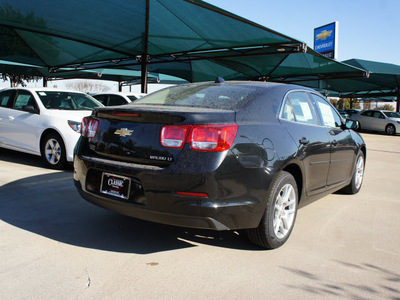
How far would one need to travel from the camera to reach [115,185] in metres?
3.16

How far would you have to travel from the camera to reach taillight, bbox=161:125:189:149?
2.90m

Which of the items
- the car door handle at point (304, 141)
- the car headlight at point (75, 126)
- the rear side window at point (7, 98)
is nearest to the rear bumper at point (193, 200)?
the car door handle at point (304, 141)

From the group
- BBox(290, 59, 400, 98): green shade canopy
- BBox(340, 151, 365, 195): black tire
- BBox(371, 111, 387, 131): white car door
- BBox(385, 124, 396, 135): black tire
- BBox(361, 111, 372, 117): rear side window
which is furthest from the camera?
BBox(290, 59, 400, 98): green shade canopy

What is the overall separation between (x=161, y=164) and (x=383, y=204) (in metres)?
3.76

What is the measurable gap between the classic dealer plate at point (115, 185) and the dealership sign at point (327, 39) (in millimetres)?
36194

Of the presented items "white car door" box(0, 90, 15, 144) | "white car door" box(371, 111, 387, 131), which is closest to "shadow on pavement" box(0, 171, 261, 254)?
"white car door" box(0, 90, 15, 144)

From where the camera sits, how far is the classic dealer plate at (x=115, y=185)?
10.1ft

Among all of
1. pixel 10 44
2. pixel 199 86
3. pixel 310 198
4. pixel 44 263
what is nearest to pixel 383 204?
pixel 310 198

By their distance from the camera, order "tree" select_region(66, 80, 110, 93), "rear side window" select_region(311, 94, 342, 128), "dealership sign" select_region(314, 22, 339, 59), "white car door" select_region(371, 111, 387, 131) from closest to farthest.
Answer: "rear side window" select_region(311, 94, 342, 128) < "white car door" select_region(371, 111, 387, 131) < "dealership sign" select_region(314, 22, 339, 59) < "tree" select_region(66, 80, 110, 93)

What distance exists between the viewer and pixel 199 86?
414 centimetres

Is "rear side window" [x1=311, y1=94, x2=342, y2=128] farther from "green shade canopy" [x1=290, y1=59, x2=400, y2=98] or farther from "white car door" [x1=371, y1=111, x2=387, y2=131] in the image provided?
→ "white car door" [x1=371, y1=111, x2=387, y2=131]

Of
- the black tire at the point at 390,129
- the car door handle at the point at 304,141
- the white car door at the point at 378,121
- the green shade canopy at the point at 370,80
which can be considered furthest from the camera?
the green shade canopy at the point at 370,80

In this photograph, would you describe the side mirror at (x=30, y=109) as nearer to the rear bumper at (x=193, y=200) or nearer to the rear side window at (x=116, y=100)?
the rear side window at (x=116, y=100)

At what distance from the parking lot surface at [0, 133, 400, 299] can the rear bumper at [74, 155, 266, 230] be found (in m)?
0.38
